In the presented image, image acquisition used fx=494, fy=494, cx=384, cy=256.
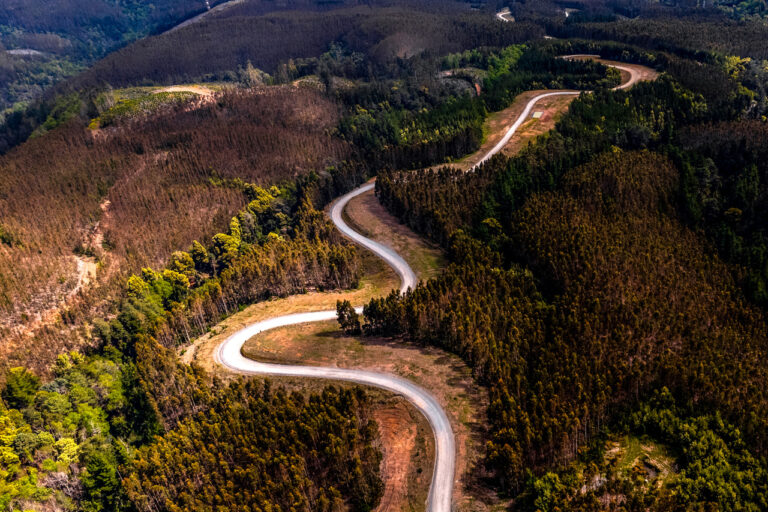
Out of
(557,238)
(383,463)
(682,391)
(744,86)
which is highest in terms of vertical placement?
(744,86)

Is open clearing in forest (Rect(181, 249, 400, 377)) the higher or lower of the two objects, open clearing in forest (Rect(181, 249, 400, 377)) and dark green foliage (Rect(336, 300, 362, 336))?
the lower

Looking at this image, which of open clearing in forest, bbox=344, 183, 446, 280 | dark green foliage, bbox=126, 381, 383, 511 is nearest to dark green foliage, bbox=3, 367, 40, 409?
dark green foliage, bbox=126, 381, 383, 511

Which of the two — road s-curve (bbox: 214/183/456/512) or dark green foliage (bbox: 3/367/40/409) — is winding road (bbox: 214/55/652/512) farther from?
dark green foliage (bbox: 3/367/40/409)

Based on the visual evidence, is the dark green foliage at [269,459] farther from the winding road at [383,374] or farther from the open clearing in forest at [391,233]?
the open clearing in forest at [391,233]

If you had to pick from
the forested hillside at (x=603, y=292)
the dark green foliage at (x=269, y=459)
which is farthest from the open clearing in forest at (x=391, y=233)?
A: the dark green foliage at (x=269, y=459)

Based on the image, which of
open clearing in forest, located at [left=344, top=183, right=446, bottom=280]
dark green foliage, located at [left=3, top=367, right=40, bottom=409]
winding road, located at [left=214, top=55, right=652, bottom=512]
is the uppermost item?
open clearing in forest, located at [left=344, top=183, right=446, bottom=280]

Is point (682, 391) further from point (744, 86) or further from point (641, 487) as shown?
point (744, 86)

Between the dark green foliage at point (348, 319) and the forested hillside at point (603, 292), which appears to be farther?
the dark green foliage at point (348, 319)

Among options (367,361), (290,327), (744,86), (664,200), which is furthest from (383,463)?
(744,86)

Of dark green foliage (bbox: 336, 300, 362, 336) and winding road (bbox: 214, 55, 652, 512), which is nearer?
winding road (bbox: 214, 55, 652, 512)
